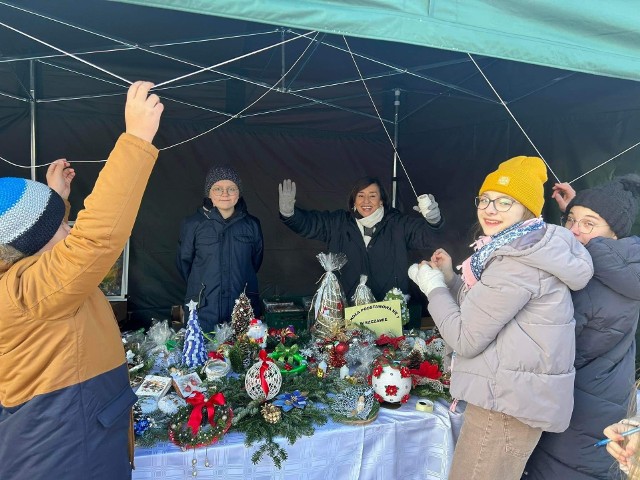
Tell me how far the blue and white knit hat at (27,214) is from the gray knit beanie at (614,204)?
2.06 metres

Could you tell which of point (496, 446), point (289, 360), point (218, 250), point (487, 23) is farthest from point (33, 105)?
point (496, 446)

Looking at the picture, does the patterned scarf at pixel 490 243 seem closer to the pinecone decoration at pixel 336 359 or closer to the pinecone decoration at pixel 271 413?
the pinecone decoration at pixel 336 359

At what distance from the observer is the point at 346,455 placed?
1.92 m

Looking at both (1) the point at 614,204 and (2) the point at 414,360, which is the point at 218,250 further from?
(1) the point at 614,204

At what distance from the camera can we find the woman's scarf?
3404mm

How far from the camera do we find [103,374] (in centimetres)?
133

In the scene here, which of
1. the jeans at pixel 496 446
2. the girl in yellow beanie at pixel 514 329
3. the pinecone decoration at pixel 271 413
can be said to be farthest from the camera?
the pinecone decoration at pixel 271 413

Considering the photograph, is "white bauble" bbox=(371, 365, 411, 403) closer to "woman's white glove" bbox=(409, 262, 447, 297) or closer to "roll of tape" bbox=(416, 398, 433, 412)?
"roll of tape" bbox=(416, 398, 433, 412)

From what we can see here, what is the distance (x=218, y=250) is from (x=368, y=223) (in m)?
1.16

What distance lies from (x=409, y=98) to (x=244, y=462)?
468cm

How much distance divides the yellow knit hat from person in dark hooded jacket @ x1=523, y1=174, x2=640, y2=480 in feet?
1.07

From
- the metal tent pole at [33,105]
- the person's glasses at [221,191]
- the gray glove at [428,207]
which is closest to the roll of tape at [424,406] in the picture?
the gray glove at [428,207]

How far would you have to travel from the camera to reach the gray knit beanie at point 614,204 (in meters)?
1.92

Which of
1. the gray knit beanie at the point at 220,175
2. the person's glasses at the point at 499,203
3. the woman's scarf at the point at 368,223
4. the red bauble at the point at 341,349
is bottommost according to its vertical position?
the red bauble at the point at 341,349
